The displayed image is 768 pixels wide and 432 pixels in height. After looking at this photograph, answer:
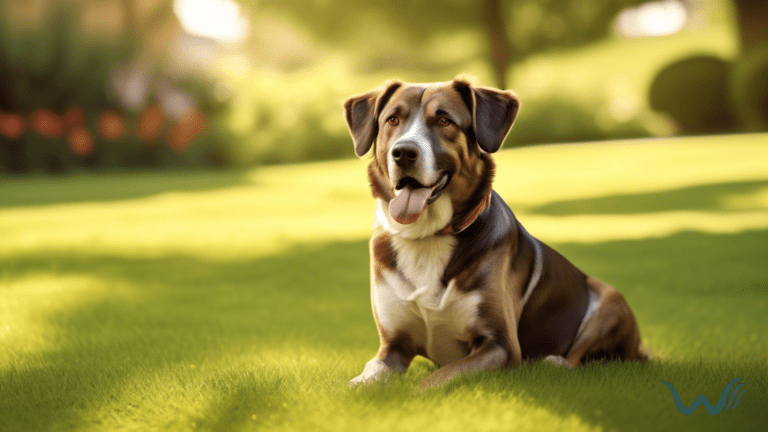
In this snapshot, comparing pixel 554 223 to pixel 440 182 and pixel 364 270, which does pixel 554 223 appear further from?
pixel 440 182

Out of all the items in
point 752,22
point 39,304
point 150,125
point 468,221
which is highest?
point 752,22

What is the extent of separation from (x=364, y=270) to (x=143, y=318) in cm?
286

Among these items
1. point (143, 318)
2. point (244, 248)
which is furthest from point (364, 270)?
point (143, 318)

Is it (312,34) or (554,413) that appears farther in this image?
(312,34)

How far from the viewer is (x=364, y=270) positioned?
313 inches

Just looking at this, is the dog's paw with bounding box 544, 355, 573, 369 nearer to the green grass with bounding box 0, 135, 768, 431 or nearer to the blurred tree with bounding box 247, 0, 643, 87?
the green grass with bounding box 0, 135, 768, 431

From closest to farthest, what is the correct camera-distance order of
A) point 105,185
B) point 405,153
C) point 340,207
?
point 405,153 < point 340,207 < point 105,185

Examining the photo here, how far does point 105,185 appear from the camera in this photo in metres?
17.1

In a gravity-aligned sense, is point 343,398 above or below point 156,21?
below

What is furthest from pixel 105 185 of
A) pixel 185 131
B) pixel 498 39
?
pixel 498 39

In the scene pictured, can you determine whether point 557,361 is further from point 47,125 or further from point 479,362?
point 47,125

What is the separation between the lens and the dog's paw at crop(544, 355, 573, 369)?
11.5 feet

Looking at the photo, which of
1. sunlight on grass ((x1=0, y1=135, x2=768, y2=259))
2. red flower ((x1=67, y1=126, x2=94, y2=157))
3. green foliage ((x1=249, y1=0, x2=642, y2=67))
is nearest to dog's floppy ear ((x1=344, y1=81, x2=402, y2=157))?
sunlight on grass ((x1=0, y1=135, x2=768, y2=259))

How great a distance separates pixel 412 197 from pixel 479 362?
84cm
